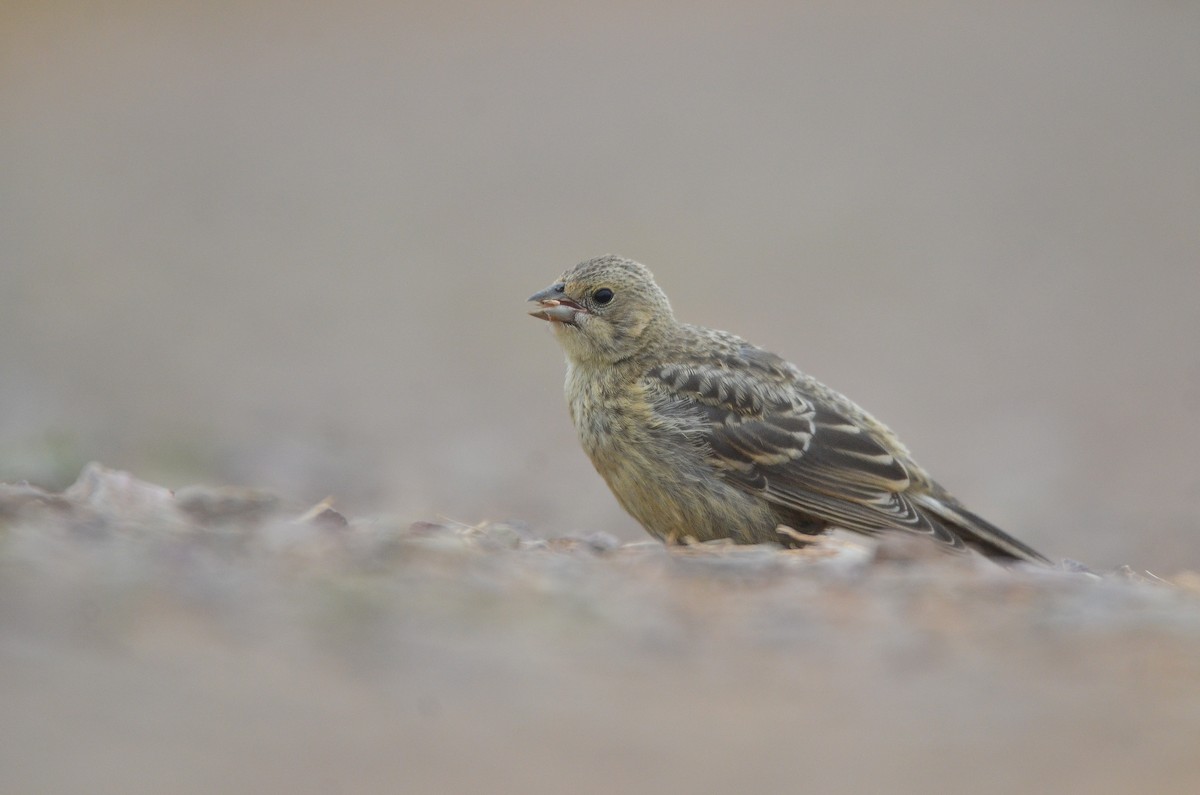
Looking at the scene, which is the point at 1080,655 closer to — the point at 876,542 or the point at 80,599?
the point at 876,542

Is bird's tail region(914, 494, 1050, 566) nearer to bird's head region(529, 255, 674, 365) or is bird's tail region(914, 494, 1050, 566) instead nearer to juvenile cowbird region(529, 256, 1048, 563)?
juvenile cowbird region(529, 256, 1048, 563)

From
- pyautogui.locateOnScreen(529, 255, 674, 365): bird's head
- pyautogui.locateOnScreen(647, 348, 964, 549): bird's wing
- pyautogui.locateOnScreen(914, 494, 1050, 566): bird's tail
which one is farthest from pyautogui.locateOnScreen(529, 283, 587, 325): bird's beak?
pyautogui.locateOnScreen(914, 494, 1050, 566): bird's tail

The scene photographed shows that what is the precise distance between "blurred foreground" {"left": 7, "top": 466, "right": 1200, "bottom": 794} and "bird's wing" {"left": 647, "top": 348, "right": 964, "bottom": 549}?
106 cm

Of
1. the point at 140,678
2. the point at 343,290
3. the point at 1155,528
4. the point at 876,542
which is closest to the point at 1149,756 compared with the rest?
the point at 876,542

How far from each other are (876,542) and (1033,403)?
7.89 metres

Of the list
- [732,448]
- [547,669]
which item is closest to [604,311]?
[732,448]

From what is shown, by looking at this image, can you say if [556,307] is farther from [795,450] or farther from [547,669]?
[547,669]

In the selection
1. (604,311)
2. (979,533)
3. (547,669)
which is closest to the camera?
(547,669)

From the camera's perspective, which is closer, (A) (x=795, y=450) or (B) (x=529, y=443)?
(A) (x=795, y=450)

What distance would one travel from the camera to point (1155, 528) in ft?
31.9

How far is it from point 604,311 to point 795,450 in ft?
4.18

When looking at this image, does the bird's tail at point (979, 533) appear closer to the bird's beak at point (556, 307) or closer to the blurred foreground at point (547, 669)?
the blurred foreground at point (547, 669)

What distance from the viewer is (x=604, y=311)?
23.3 ft

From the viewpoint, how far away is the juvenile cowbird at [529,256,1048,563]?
20.7 feet
